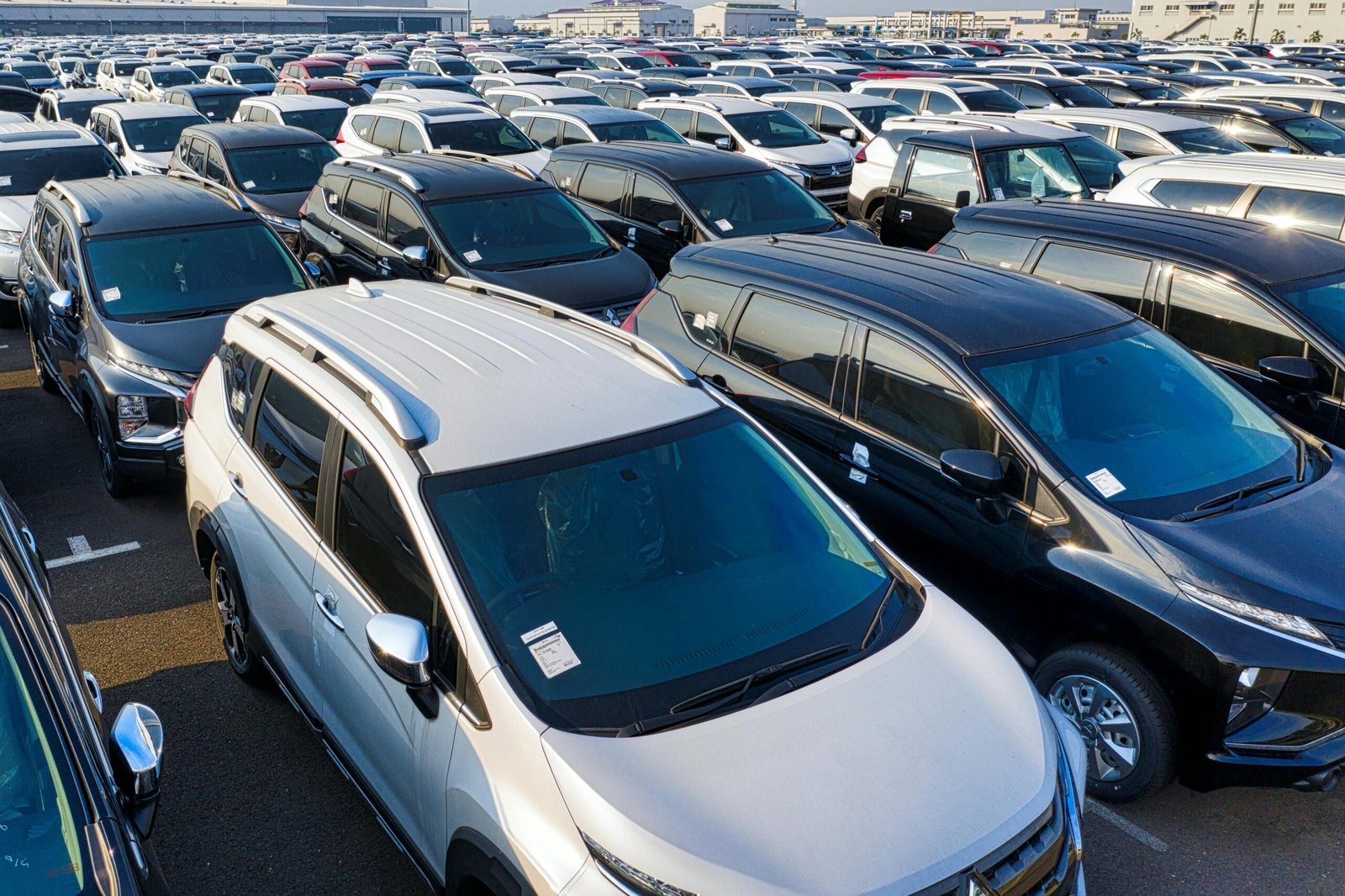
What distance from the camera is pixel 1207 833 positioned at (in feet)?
13.4

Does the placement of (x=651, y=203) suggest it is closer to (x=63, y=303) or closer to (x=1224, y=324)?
(x=63, y=303)

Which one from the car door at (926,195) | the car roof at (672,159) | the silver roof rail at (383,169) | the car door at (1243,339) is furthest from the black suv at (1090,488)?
the car door at (926,195)

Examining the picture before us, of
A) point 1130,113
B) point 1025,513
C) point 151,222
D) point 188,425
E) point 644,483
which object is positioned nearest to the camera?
point 644,483

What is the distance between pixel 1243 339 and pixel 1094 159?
6.36m

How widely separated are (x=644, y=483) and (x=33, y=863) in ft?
6.39

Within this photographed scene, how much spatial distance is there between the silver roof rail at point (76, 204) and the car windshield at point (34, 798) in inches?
216

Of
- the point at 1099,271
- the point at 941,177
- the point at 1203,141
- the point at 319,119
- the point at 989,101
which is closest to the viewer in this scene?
the point at 1099,271

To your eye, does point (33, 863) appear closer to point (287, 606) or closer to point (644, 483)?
point (287, 606)

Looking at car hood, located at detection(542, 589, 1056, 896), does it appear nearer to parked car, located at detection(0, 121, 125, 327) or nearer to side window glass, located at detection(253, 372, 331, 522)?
side window glass, located at detection(253, 372, 331, 522)

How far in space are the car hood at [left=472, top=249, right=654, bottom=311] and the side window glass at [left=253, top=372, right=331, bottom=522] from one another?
3878 millimetres

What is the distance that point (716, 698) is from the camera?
3008mm

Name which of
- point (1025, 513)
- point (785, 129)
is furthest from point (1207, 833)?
point (785, 129)

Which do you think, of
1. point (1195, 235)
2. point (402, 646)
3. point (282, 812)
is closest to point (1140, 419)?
point (1195, 235)

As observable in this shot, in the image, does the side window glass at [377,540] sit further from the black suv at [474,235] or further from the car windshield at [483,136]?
the car windshield at [483,136]
